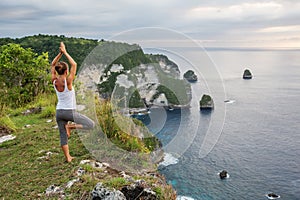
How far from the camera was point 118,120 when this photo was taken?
5695 mm

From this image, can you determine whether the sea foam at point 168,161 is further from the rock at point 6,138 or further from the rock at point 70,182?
the rock at point 70,182

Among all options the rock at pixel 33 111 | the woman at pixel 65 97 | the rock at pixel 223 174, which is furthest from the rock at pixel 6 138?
the rock at pixel 223 174

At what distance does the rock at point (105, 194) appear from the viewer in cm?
322

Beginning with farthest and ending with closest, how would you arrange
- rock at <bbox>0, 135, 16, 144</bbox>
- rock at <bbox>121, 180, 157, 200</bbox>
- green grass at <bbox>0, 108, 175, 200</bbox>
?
1. rock at <bbox>0, 135, 16, 144</bbox>
2. green grass at <bbox>0, 108, 175, 200</bbox>
3. rock at <bbox>121, 180, 157, 200</bbox>

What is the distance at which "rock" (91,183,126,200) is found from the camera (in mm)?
3221

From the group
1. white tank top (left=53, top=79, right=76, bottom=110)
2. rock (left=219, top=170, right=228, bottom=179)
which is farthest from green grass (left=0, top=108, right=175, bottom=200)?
rock (left=219, top=170, right=228, bottom=179)

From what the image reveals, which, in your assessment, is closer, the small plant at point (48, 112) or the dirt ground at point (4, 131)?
the dirt ground at point (4, 131)

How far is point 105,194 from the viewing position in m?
3.23

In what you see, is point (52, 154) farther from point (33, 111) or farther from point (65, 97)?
point (33, 111)

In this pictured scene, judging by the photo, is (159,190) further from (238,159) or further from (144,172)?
(238,159)

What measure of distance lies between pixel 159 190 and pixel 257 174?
27212 millimetres

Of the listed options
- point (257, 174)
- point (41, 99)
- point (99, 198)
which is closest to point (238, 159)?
point (257, 174)

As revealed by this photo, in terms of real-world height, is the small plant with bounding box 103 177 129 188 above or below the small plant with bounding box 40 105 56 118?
below

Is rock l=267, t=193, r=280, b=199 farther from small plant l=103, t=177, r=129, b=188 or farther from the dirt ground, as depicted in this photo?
small plant l=103, t=177, r=129, b=188
